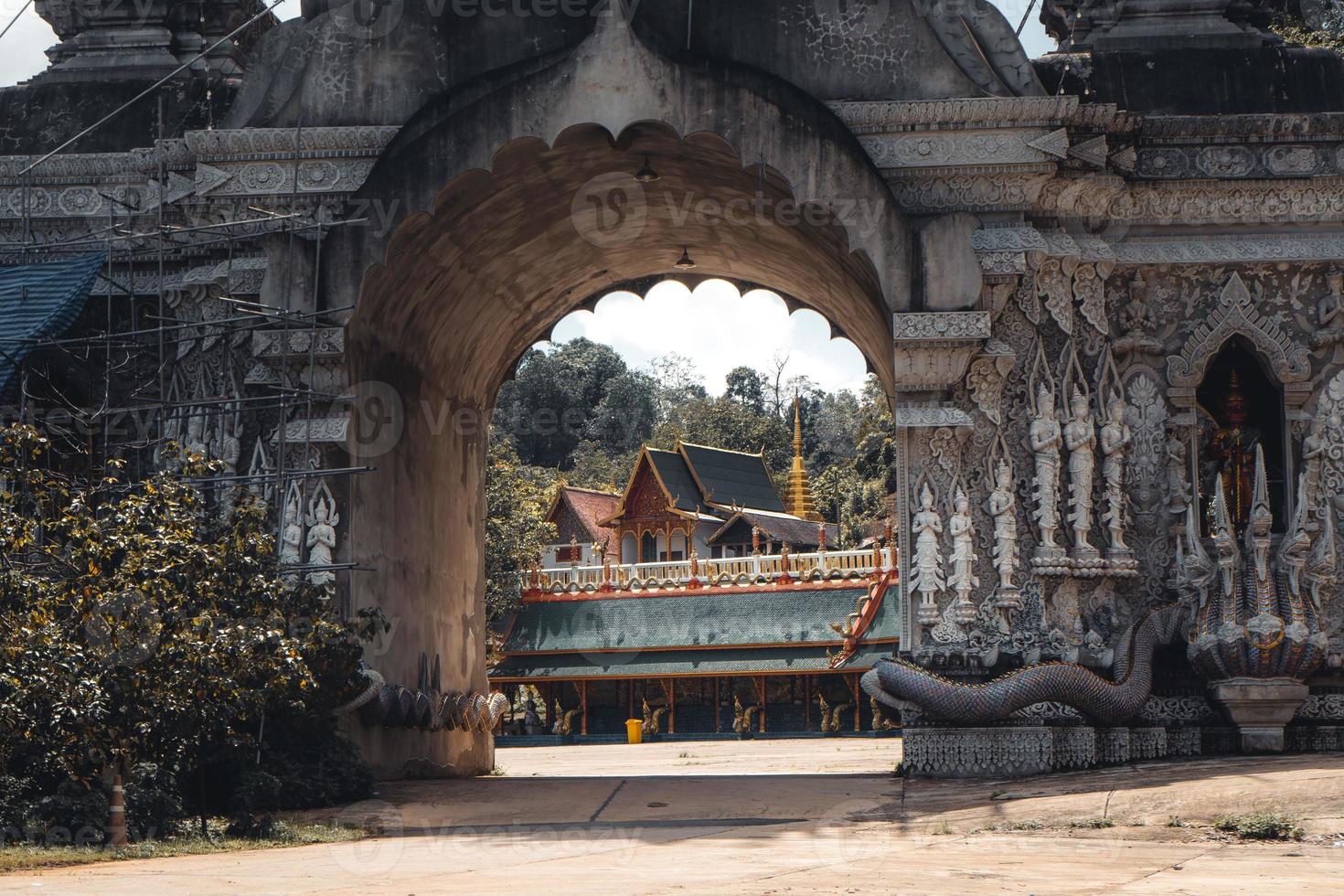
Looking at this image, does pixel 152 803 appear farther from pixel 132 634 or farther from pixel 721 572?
pixel 721 572

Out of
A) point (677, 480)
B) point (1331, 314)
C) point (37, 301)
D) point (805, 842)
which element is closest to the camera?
point (805, 842)

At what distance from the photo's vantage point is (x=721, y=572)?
142ft

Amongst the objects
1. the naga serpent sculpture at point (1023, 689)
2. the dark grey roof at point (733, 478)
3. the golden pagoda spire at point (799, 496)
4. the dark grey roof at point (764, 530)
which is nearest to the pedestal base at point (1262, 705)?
the naga serpent sculpture at point (1023, 689)

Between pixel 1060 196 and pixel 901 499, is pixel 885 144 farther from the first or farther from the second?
pixel 901 499

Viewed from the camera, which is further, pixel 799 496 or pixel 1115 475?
pixel 799 496

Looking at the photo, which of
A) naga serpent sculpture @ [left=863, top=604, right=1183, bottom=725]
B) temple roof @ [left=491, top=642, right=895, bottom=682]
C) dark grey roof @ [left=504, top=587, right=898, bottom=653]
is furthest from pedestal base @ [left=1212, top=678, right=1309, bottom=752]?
dark grey roof @ [left=504, top=587, right=898, bottom=653]

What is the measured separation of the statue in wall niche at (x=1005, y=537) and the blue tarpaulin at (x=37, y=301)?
9167 mm

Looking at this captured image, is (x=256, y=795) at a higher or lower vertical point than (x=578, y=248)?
lower

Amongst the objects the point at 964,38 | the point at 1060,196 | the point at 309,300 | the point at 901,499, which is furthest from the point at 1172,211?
the point at 309,300

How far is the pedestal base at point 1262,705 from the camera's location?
55.0 ft

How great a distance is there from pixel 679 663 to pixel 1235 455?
80.4 ft

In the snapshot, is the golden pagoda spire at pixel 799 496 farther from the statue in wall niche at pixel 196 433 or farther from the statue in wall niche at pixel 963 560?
the statue in wall niche at pixel 963 560

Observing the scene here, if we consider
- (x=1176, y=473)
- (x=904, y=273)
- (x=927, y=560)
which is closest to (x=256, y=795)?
(x=927, y=560)

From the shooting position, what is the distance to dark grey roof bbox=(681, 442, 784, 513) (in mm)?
59344
